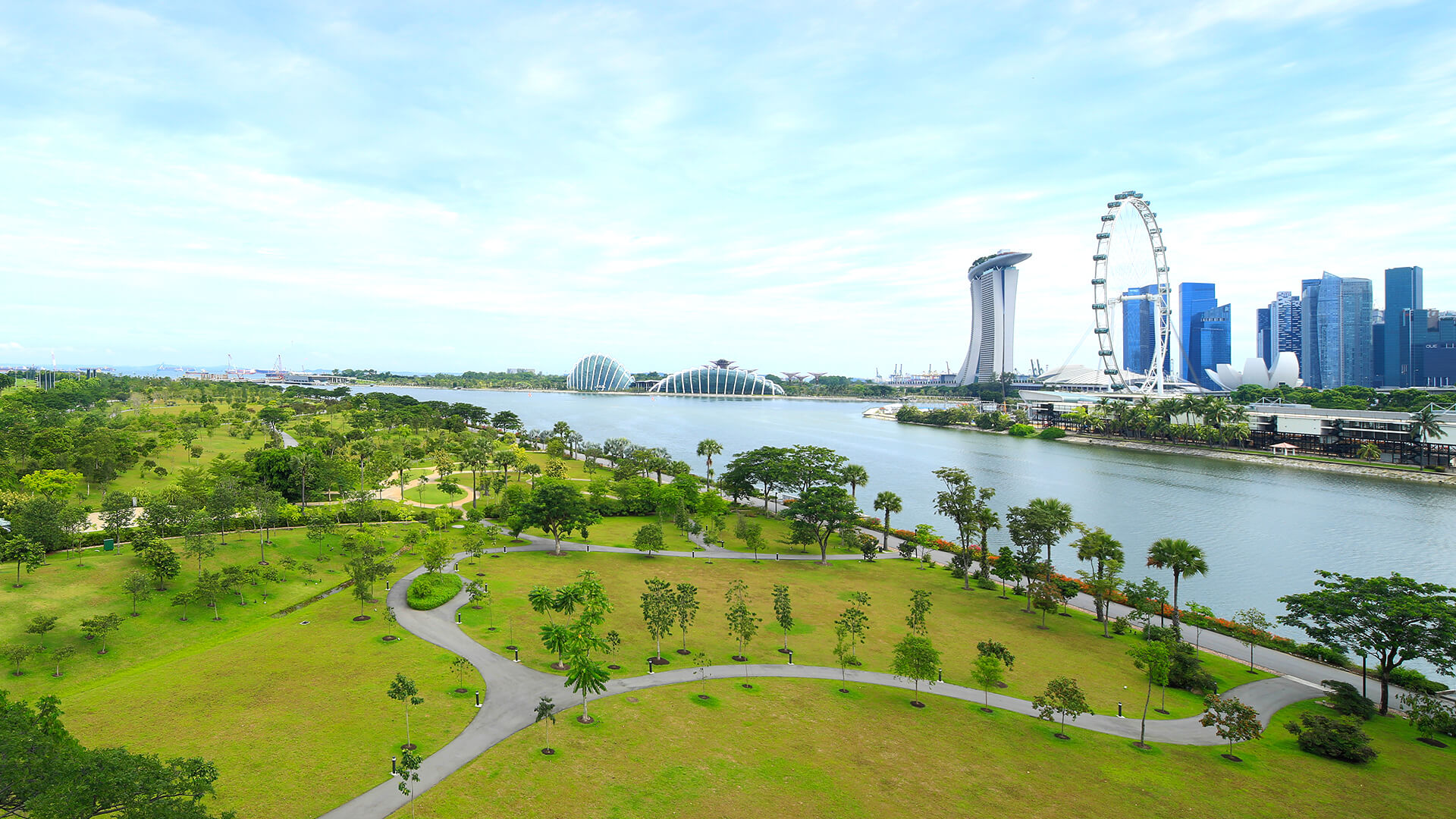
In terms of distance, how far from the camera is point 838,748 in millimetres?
17797

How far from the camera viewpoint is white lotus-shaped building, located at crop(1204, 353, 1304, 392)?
133m

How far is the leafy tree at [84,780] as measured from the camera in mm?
10180

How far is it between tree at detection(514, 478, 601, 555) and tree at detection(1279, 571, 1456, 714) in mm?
32066

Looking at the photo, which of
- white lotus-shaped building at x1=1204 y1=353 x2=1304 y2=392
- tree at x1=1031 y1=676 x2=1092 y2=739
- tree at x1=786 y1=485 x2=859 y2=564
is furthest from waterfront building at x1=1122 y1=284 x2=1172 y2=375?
tree at x1=1031 y1=676 x2=1092 y2=739

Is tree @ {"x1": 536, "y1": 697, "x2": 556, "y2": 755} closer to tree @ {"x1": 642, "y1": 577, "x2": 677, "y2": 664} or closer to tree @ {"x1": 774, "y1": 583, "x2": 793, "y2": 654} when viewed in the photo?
tree @ {"x1": 642, "y1": 577, "x2": 677, "y2": 664}

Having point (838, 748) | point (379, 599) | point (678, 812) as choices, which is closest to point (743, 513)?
point (379, 599)

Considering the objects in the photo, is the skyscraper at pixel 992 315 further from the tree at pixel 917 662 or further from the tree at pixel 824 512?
the tree at pixel 917 662

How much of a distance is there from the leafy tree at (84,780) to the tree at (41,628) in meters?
13.0

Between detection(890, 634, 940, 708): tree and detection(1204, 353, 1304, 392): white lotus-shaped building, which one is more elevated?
detection(1204, 353, 1304, 392): white lotus-shaped building

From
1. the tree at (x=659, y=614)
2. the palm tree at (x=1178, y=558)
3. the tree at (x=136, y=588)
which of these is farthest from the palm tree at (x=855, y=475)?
the tree at (x=136, y=588)

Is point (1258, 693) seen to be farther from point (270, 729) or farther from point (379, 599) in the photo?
point (379, 599)

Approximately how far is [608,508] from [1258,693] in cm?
3597

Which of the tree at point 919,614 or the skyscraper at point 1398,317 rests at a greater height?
the skyscraper at point 1398,317

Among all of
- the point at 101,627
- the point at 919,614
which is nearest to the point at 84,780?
the point at 101,627
